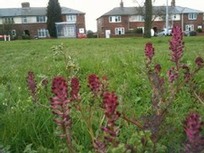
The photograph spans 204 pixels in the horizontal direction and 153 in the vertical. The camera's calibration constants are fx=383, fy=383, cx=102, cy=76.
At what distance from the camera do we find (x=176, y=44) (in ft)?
7.34

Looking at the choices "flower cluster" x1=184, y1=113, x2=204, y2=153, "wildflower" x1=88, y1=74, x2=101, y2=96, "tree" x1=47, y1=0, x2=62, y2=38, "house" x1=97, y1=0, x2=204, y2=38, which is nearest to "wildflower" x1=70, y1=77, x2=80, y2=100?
"wildflower" x1=88, y1=74, x2=101, y2=96

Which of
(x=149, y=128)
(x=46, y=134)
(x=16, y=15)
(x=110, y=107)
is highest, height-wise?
(x=16, y=15)

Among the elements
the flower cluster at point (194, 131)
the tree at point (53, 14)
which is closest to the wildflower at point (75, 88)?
the flower cluster at point (194, 131)

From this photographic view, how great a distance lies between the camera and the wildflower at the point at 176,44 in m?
2.18

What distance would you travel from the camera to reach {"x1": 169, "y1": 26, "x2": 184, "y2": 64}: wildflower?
7.15 feet

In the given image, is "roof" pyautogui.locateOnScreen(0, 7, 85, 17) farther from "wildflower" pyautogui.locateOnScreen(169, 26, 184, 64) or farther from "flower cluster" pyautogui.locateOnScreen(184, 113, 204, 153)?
"flower cluster" pyautogui.locateOnScreen(184, 113, 204, 153)

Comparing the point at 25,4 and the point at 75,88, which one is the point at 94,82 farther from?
the point at 25,4

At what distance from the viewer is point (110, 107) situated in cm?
138

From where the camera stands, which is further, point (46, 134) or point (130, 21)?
point (130, 21)

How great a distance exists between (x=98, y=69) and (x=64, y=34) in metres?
84.0

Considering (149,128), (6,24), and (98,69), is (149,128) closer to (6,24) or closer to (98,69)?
(98,69)

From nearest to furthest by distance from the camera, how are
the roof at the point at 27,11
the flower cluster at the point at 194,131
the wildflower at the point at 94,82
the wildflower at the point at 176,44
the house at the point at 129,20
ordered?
the flower cluster at the point at 194,131
the wildflower at the point at 94,82
the wildflower at the point at 176,44
the roof at the point at 27,11
the house at the point at 129,20

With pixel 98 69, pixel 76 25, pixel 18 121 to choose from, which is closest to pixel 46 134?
pixel 18 121

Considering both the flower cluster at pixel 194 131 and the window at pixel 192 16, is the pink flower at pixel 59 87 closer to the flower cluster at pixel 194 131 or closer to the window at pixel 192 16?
the flower cluster at pixel 194 131
